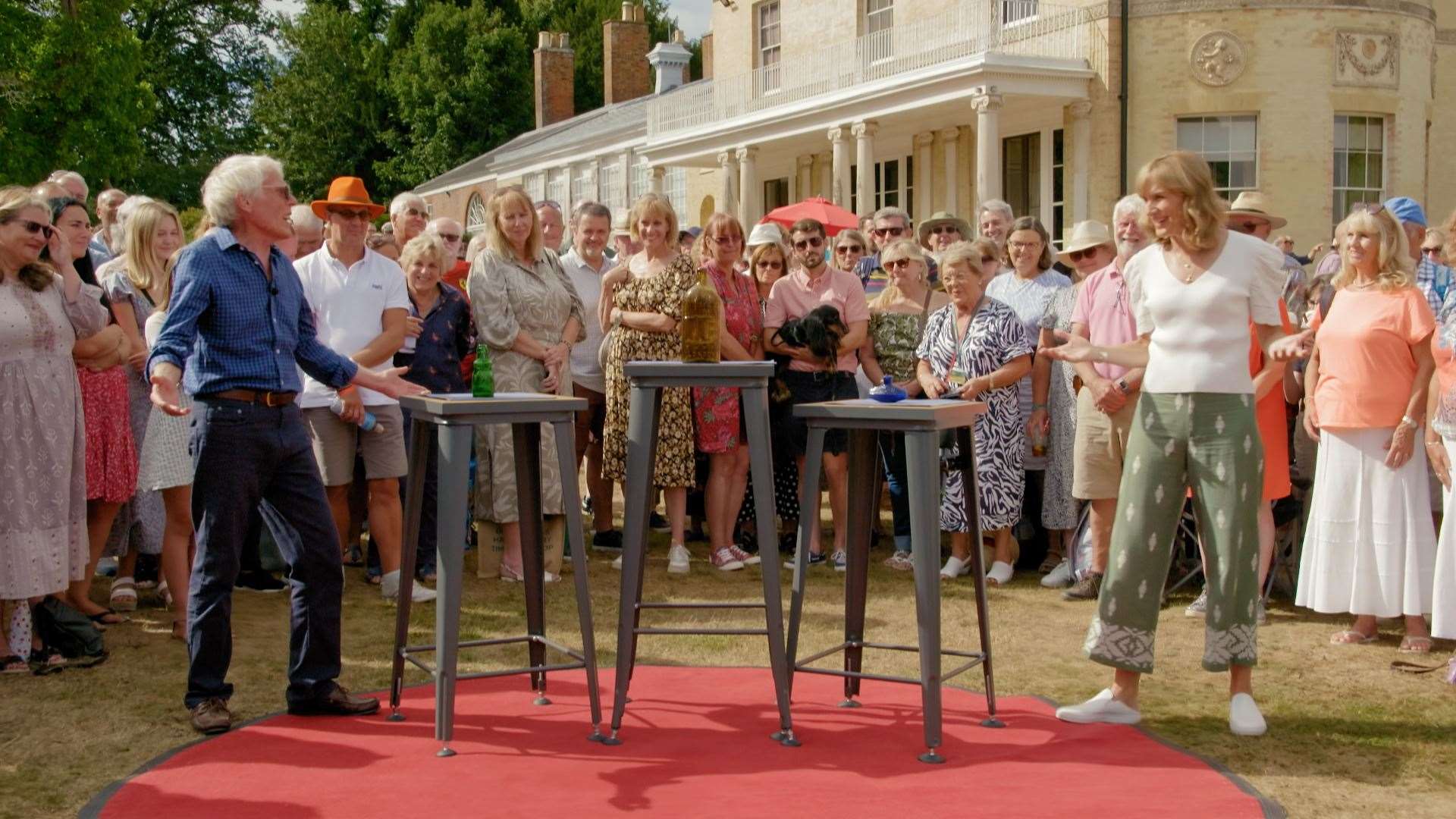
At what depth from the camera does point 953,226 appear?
405 inches

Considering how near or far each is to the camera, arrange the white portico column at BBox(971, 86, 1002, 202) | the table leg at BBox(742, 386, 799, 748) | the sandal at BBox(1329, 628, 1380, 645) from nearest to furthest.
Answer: the table leg at BBox(742, 386, 799, 748)
the sandal at BBox(1329, 628, 1380, 645)
the white portico column at BBox(971, 86, 1002, 202)

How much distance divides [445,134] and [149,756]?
47.1 m

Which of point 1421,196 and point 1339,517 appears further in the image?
point 1421,196

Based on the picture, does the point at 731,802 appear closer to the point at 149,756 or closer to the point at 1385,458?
the point at 149,756

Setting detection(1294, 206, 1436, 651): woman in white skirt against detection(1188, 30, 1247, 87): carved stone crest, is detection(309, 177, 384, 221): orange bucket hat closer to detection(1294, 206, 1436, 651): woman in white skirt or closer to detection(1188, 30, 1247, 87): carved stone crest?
detection(1294, 206, 1436, 651): woman in white skirt

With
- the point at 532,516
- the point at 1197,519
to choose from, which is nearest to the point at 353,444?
the point at 532,516

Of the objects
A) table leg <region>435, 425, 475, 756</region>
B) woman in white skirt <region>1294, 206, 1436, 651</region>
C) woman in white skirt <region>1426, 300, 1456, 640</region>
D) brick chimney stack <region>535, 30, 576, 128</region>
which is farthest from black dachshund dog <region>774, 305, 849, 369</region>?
brick chimney stack <region>535, 30, 576, 128</region>

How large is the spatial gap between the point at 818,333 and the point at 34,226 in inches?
159

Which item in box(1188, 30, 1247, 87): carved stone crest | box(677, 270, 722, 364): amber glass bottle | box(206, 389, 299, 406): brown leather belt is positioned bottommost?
box(206, 389, 299, 406): brown leather belt

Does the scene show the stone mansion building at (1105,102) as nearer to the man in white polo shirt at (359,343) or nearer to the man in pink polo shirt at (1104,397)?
the man in white polo shirt at (359,343)

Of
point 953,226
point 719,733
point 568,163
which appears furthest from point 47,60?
point 719,733

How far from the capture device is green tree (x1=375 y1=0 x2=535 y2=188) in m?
50.0

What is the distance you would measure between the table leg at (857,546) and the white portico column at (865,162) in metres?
18.6

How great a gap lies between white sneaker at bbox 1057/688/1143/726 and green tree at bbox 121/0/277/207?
4121 cm
